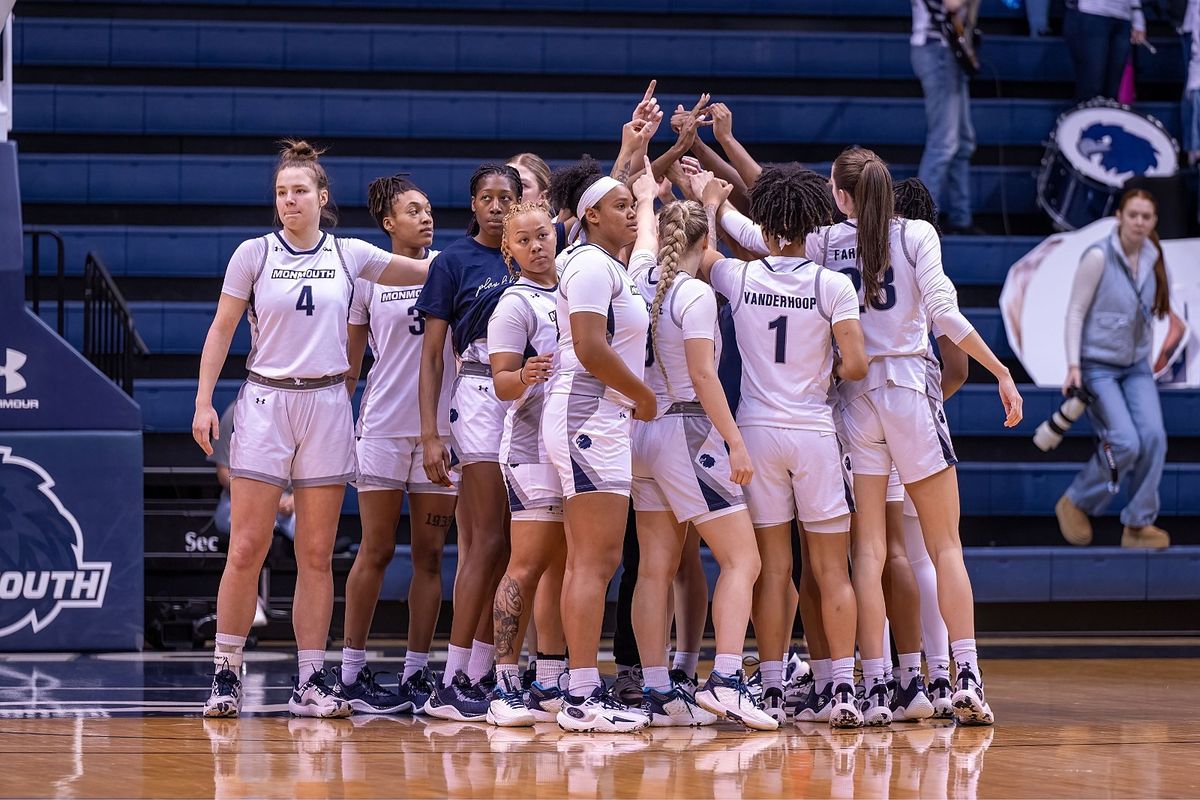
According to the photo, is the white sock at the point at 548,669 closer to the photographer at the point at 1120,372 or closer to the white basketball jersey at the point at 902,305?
the white basketball jersey at the point at 902,305

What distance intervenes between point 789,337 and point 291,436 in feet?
5.43

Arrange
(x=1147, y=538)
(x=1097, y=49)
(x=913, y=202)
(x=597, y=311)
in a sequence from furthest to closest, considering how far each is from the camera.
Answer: (x=1097, y=49) < (x=1147, y=538) < (x=913, y=202) < (x=597, y=311)

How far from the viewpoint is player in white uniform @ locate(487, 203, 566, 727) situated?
16.3 ft

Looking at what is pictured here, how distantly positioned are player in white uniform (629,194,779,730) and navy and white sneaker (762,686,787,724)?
17cm

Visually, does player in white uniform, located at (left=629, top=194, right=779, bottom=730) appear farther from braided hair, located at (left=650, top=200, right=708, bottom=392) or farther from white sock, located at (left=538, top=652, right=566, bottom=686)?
white sock, located at (left=538, top=652, right=566, bottom=686)

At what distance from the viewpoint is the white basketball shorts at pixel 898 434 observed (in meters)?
5.12

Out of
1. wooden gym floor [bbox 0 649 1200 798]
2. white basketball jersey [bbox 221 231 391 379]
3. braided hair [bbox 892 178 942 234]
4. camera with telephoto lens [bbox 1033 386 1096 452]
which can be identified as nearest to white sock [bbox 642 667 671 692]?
wooden gym floor [bbox 0 649 1200 798]

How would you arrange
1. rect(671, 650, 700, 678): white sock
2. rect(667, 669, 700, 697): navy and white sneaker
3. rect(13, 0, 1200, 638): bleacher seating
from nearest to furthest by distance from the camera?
1. rect(667, 669, 700, 697): navy and white sneaker
2. rect(671, 650, 700, 678): white sock
3. rect(13, 0, 1200, 638): bleacher seating

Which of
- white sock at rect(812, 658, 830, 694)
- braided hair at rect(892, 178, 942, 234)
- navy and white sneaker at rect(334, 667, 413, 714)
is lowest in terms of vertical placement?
navy and white sneaker at rect(334, 667, 413, 714)

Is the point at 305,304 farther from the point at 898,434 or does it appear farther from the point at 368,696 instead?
the point at 898,434

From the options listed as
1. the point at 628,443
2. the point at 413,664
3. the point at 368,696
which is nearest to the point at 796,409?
the point at 628,443

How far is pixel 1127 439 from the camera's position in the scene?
28.8ft

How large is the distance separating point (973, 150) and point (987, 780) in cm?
738

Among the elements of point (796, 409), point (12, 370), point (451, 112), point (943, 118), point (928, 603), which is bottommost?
point (928, 603)
